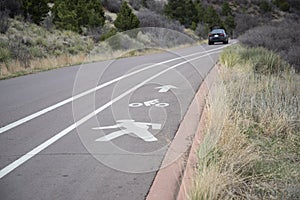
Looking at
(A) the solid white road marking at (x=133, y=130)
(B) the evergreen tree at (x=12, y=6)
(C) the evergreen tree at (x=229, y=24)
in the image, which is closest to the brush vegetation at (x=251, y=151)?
(A) the solid white road marking at (x=133, y=130)

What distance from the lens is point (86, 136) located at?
20.8ft

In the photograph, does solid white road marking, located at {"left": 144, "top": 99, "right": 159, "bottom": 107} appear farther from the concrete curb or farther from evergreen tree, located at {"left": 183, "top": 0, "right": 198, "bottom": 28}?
evergreen tree, located at {"left": 183, "top": 0, "right": 198, "bottom": 28}

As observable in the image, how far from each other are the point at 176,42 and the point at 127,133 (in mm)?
26593

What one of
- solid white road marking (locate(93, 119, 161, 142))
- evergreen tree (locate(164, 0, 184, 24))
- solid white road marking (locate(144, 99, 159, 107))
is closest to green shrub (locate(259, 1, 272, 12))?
evergreen tree (locate(164, 0, 184, 24))

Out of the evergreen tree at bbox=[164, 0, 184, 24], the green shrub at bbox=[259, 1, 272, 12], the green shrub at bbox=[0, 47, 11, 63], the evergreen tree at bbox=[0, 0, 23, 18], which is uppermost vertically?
the evergreen tree at bbox=[0, 0, 23, 18]

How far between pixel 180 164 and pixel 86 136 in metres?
2.00

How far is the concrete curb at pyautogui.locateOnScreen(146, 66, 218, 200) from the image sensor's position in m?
4.12

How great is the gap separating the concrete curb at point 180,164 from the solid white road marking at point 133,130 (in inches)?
18.2

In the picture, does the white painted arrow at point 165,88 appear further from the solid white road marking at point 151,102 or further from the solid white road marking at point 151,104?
the solid white road marking at point 151,104

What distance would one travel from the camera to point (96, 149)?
18.7ft

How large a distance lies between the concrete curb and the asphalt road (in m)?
0.13

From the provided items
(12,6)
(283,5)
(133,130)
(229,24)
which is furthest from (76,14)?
(283,5)

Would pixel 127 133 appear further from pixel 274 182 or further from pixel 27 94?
pixel 27 94

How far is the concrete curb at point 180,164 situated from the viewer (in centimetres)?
412
